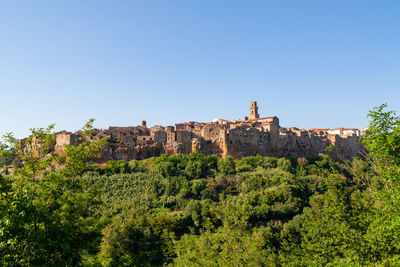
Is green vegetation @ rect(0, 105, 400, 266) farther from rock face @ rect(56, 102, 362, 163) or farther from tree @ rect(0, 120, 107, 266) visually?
rock face @ rect(56, 102, 362, 163)

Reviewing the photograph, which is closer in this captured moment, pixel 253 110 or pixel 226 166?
pixel 226 166

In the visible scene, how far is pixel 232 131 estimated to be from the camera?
2424 inches

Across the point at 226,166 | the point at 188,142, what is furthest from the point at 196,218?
the point at 188,142

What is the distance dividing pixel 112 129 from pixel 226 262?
56.4 metres

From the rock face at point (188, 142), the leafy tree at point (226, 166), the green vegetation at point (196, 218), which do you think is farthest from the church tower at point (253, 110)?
the green vegetation at point (196, 218)

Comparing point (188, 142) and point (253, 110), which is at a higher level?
point (253, 110)

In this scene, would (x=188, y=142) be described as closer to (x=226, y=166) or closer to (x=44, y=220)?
(x=226, y=166)

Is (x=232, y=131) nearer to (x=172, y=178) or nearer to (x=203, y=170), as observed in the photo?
(x=203, y=170)

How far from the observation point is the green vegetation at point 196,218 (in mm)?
8688

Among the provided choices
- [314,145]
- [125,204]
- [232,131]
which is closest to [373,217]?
[125,204]

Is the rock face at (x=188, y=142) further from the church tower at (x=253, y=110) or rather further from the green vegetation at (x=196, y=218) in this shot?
the church tower at (x=253, y=110)

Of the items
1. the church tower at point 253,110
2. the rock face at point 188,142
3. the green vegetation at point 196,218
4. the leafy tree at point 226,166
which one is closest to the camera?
the green vegetation at point 196,218

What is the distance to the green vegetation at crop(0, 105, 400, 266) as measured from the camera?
8688mm

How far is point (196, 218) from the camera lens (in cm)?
3978
